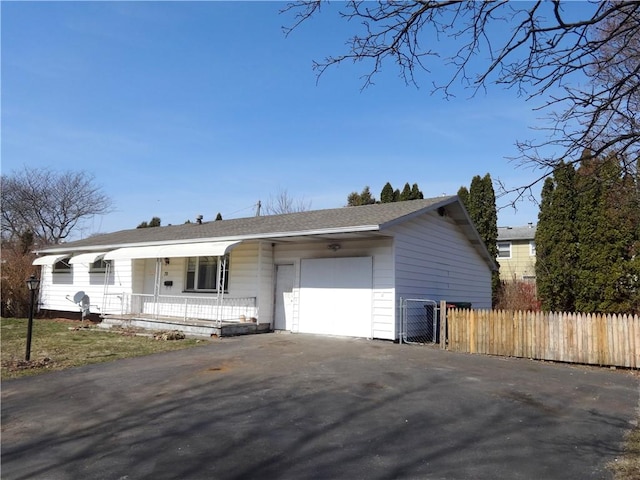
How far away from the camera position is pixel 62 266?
2128 centimetres

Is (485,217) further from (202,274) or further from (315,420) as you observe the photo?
(315,420)

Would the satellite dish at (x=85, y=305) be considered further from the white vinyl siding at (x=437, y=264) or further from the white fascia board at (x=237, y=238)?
the white vinyl siding at (x=437, y=264)

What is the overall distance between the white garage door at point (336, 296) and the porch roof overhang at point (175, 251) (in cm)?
258

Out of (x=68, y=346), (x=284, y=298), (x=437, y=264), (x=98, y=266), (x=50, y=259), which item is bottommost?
(x=68, y=346)

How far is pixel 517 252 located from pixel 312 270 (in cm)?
2318

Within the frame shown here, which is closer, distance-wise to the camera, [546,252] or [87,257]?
[546,252]

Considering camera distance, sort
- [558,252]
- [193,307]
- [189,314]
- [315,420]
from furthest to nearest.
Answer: [558,252]
[189,314]
[193,307]
[315,420]

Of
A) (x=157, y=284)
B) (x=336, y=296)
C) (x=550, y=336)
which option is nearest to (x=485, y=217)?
(x=336, y=296)

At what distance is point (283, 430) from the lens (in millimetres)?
5027

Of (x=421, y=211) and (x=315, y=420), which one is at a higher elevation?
(x=421, y=211)

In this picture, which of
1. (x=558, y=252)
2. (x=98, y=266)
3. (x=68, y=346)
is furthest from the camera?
(x=98, y=266)

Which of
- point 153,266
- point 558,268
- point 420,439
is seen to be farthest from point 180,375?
point 558,268

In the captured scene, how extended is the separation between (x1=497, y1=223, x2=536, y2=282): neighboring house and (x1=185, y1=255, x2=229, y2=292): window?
72.7ft

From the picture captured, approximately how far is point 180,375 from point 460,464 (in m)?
5.41
